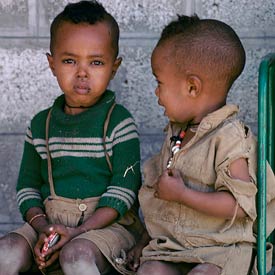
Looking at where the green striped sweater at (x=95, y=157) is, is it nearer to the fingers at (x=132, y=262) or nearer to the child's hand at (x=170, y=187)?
the fingers at (x=132, y=262)

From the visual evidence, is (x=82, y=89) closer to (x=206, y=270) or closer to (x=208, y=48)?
(x=208, y=48)

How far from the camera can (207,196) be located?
3.43 meters

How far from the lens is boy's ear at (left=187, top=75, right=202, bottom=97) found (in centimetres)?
355

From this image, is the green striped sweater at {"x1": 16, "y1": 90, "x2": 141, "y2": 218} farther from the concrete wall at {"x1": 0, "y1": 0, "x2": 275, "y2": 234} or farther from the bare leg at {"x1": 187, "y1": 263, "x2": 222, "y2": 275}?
the concrete wall at {"x1": 0, "y1": 0, "x2": 275, "y2": 234}

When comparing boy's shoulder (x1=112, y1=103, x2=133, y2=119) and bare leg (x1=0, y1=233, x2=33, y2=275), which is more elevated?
→ boy's shoulder (x1=112, y1=103, x2=133, y2=119)

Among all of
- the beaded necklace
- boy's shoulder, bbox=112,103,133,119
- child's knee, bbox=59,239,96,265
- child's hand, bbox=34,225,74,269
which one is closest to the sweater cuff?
child's hand, bbox=34,225,74,269

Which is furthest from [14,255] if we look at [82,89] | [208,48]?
[208,48]

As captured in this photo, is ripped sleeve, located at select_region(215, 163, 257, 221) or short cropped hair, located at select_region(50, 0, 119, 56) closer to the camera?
ripped sleeve, located at select_region(215, 163, 257, 221)

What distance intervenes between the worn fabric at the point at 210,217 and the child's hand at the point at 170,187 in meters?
0.10

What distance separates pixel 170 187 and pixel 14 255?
28.3 inches

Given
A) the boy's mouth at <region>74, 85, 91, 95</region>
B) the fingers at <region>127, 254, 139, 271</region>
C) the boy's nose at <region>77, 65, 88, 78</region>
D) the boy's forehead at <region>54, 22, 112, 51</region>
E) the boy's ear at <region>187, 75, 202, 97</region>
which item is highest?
the boy's forehead at <region>54, 22, 112, 51</region>

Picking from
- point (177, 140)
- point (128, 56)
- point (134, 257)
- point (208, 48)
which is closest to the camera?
point (208, 48)

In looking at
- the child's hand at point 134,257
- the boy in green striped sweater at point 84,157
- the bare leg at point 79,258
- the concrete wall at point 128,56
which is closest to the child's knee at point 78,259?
the bare leg at point 79,258

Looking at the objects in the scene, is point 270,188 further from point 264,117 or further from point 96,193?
point 96,193
